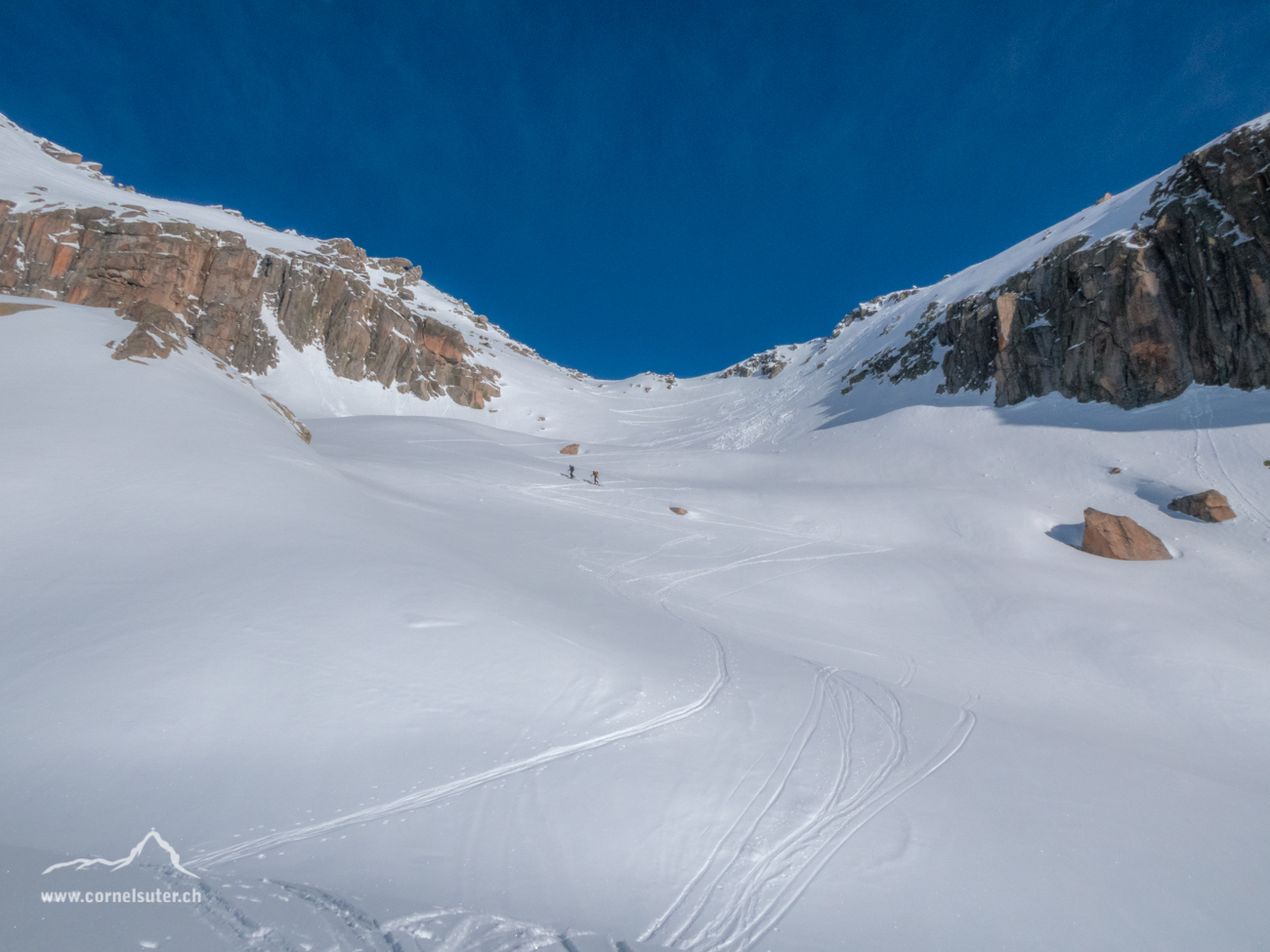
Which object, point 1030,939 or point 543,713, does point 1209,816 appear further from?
point 543,713

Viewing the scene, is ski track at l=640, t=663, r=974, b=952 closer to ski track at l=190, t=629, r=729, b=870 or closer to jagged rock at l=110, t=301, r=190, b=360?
ski track at l=190, t=629, r=729, b=870

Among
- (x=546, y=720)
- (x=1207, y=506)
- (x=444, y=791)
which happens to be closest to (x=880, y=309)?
(x=1207, y=506)

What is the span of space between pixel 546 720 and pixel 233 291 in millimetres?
55915

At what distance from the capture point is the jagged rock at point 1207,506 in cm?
1770

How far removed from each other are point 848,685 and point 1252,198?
116 feet

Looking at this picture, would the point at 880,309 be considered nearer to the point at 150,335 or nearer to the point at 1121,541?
the point at 1121,541

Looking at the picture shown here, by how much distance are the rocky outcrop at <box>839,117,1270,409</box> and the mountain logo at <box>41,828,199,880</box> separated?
37.5m

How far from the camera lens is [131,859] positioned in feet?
11.4

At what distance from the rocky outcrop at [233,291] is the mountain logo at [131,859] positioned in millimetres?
39574

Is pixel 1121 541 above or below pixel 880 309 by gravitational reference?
below

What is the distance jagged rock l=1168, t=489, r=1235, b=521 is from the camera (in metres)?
17.7

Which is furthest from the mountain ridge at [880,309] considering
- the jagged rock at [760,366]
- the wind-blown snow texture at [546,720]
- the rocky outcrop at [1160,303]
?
the wind-blown snow texture at [546,720]

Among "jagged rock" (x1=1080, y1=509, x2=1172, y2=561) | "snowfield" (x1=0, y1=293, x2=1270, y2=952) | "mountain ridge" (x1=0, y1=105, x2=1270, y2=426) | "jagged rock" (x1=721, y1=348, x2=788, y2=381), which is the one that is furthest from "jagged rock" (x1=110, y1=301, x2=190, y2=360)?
"jagged rock" (x1=721, y1=348, x2=788, y2=381)

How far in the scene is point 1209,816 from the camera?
560 centimetres
